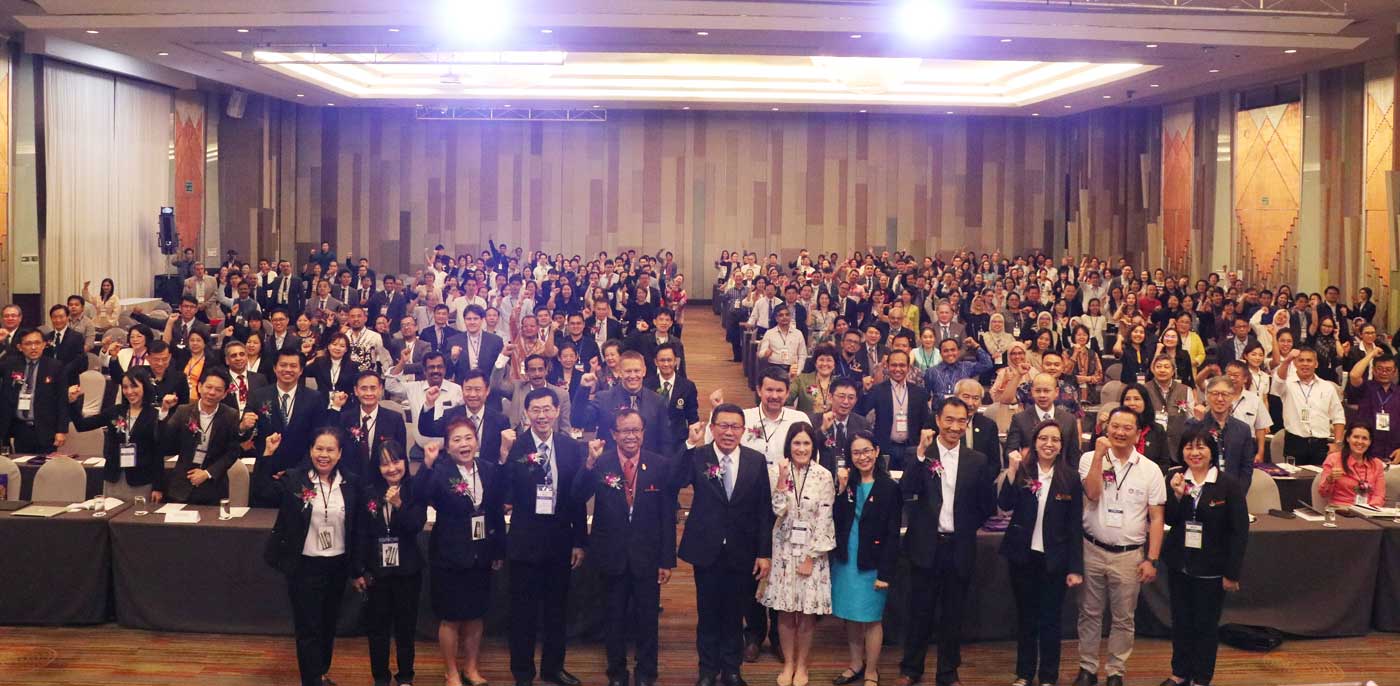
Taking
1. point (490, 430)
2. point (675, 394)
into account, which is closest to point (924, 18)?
point (675, 394)

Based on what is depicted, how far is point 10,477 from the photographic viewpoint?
6664mm

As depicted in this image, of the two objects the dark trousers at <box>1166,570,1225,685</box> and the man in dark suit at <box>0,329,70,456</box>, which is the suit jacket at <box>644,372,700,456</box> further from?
the man in dark suit at <box>0,329,70,456</box>

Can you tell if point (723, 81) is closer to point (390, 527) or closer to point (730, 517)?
point (730, 517)

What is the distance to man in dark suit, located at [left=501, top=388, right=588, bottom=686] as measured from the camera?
538 cm

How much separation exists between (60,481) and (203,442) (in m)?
0.84

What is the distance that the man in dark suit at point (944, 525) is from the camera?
216 inches

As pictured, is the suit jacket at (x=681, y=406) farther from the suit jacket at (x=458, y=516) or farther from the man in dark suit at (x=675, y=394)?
the suit jacket at (x=458, y=516)

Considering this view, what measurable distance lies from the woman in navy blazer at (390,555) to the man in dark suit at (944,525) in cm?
215

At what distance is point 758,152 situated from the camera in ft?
77.7

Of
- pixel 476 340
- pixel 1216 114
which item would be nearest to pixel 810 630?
pixel 476 340

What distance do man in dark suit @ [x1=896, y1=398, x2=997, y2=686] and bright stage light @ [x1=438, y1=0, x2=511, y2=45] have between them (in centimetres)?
717

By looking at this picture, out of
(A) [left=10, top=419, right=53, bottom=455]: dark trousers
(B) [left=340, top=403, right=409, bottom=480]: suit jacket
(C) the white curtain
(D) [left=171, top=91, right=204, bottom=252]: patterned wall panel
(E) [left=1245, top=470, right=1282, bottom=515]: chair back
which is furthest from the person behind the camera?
(D) [left=171, top=91, right=204, bottom=252]: patterned wall panel

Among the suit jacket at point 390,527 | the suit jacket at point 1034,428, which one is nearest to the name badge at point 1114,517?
the suit jacket at point 1034,428

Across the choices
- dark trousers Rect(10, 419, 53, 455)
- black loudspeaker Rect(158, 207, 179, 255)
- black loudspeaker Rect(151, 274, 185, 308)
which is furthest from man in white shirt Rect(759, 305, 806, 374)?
black loudspeaker Rect(151, 274, 185, 308)
